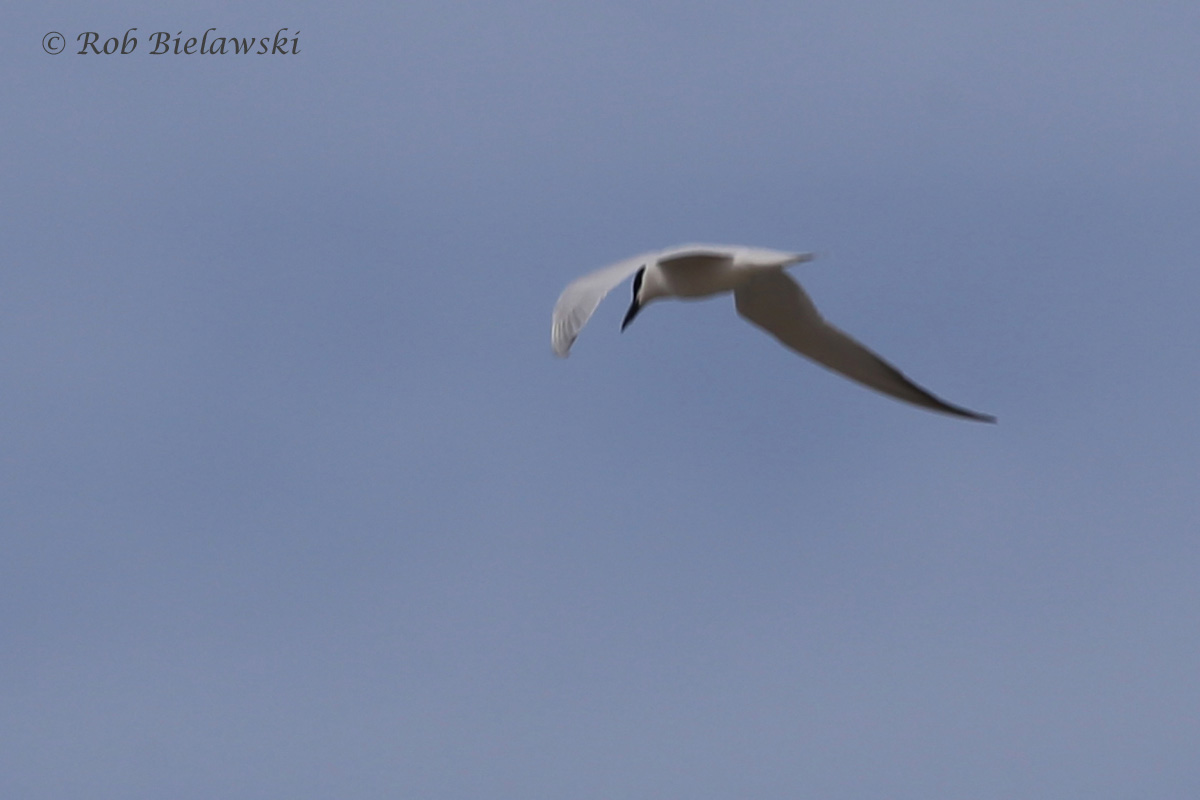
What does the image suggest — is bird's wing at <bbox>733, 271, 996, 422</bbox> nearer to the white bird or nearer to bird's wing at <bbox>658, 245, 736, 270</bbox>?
the white bird

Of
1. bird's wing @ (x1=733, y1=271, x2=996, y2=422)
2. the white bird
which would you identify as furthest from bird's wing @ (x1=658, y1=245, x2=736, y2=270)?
bird's wing @ (x1=733, y1=271, x2=996, y2=422)

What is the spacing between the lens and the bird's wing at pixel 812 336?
1248 cm

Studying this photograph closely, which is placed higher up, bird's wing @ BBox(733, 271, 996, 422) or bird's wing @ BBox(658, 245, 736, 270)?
bird's wing @ BBox(658, 245, 736, 270)

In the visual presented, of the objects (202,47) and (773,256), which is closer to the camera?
(773,256)

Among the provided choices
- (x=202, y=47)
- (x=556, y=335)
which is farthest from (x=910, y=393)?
(x=202, y=47)

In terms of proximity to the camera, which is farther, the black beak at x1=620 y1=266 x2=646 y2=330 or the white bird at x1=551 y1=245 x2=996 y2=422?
the black beak at x1=620 y1=266 x2=646 y2=330

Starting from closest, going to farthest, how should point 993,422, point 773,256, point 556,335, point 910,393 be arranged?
point 556,335, point 773,256, point 993,422, point 910,393

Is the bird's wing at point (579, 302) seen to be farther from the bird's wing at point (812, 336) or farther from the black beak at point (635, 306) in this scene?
the bird's wing at point (812, 336)

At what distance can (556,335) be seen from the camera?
9.75 metres

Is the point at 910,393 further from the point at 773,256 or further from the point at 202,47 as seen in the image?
the point at 202,47

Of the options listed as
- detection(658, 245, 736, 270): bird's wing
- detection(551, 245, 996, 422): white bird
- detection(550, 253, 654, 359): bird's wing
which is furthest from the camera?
detection(658, 245, 736, 270): bird's wing

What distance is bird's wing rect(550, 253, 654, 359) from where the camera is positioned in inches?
381

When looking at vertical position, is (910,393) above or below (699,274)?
below

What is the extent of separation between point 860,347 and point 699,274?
73.2 inches
